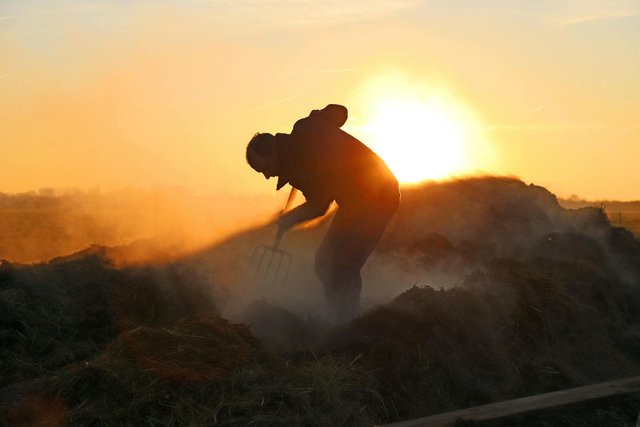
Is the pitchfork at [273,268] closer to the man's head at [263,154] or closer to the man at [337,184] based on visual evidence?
the man at [337,184]

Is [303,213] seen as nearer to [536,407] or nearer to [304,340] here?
[304,340]

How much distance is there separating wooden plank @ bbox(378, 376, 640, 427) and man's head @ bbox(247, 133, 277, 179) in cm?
378

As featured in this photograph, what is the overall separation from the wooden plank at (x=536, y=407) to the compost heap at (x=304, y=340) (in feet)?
1.10

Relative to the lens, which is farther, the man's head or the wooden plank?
the man's head

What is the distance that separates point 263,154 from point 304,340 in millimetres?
2024

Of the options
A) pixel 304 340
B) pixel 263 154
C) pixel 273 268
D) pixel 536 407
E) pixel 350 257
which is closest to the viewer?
pixel 536 407

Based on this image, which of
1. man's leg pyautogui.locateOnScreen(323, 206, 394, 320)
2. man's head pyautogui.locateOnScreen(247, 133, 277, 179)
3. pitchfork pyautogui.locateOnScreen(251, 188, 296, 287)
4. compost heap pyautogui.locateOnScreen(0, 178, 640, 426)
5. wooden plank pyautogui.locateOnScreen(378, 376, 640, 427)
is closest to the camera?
wooden plank pyautogui.locateOnScreen(378, 376, 640, 427)

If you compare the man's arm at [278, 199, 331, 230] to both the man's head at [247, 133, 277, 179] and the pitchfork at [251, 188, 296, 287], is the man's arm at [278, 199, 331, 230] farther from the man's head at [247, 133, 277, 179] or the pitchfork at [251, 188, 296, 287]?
the man's head at [247, 133, 277, 179]

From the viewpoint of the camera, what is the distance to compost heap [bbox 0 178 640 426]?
496cm

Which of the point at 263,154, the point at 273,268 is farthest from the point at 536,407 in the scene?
the point at 273,268

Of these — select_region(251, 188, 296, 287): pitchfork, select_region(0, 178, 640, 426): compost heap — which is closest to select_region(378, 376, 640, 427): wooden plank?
select_region(0, 178, 640, 426): compost heap

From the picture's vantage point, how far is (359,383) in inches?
223

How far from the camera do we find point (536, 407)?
17.2 ft

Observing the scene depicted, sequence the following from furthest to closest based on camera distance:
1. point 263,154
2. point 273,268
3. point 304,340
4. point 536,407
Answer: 1. point 273,268
2. point 263,154
3. point 304,340
4. point 536,407
